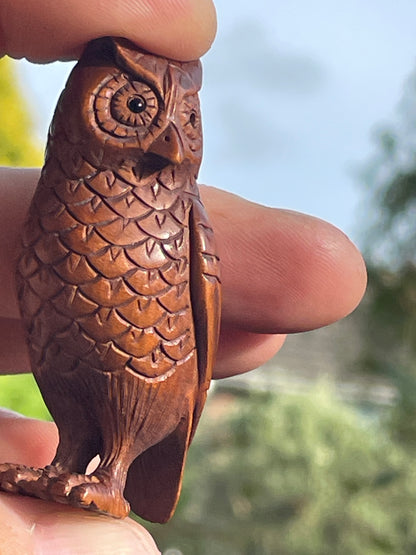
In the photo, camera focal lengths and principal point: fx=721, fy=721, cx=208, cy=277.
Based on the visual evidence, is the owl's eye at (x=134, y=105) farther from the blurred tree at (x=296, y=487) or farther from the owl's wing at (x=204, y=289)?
the blurred tree at (x=296, y=487)

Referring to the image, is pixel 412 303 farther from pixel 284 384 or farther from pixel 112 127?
pixel 112 127

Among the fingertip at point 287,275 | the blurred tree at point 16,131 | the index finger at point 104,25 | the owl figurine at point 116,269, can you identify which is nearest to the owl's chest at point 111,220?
the owl figurine at point 116,269

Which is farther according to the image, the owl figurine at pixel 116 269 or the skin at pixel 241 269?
the skin at pixel 241 269

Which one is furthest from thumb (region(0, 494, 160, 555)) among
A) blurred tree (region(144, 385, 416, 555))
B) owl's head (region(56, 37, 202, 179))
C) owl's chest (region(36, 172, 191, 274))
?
blurred tree (region(144, 385, 416, 555))

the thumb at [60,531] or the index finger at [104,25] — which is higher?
the index finger at [104,25]

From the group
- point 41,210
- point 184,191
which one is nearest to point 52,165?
point 41,210

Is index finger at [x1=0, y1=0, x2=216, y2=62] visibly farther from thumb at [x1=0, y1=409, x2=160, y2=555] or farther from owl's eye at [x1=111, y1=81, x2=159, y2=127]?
thumb at [x1=0, y1=409, x2=160, y2=555]
